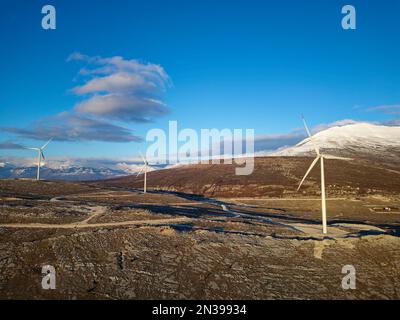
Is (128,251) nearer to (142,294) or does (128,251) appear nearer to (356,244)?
(142,294)
